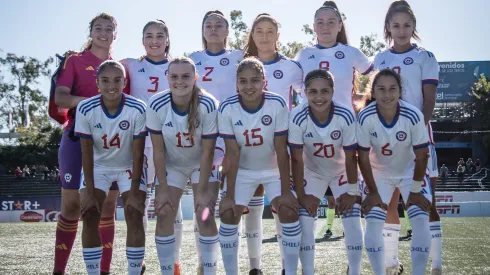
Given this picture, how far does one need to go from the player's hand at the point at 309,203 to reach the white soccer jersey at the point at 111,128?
1.53m

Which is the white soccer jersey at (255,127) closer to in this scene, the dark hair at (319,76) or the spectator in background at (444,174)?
the dark hair at (319,76)

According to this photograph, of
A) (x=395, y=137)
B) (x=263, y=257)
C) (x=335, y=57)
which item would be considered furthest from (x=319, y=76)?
(x=263, y=257)

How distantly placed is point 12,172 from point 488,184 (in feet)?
100

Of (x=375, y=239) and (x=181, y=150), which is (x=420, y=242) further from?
(x=181, y=150)

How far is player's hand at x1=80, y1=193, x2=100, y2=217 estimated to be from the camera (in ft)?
16.2

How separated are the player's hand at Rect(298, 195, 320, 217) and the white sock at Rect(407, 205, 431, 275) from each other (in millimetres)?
845

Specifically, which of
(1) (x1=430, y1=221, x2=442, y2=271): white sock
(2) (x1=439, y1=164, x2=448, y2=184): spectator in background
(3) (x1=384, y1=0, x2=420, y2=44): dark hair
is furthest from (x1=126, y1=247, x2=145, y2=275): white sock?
(2) (x1=439, y1=164, x2=448, y2=184): spectator in background

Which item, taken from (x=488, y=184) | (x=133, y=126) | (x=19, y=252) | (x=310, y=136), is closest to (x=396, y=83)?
(x=310, y=136)

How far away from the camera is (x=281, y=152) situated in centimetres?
496

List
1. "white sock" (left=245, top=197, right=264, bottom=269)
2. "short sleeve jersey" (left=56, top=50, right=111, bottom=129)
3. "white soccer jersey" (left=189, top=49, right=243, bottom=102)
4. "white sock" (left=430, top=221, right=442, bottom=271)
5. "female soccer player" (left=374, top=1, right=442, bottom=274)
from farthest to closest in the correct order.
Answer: "white soccer jersey" (left=189, top=49, right=243, bottom=102)
"short sleeve jersey" (left=56, top=50, right=111, bottom=129)
"white sock" (left=245, top=197, right=264, bottom=269)
"female soccer player" (left=374, top=1, right=442, bottom=274)
"white sock" (left=430, top=221, right=442, bottom=271)

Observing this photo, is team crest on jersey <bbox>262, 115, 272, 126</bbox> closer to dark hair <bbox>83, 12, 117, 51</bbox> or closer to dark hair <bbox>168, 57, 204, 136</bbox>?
dark hair <bbox>168, 57, 204, 136</bbox>

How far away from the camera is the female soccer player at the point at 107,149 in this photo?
195 inches

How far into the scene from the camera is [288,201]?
486 cm

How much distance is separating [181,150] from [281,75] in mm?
1411
